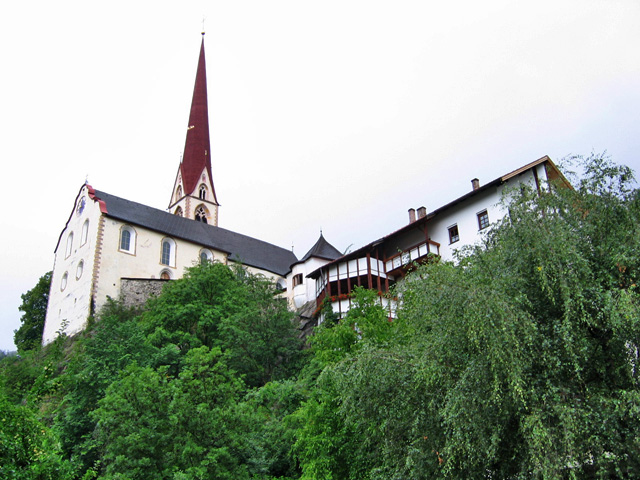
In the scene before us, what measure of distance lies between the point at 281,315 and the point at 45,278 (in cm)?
2911

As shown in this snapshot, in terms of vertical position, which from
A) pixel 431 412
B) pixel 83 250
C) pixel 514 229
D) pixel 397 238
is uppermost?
pixel 83 250

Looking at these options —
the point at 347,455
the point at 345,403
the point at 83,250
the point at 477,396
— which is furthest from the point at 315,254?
the point at 477,396

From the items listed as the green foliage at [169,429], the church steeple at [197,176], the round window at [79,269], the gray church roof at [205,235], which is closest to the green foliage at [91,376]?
the green foliage at [169,429]

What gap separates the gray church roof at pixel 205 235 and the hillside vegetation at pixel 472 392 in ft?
86.2

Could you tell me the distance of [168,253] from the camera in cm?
4528

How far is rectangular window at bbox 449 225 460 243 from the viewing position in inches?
1208

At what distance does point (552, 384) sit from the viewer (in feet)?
36.4

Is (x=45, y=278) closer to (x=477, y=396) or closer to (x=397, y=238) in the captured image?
(x=397, y=238)

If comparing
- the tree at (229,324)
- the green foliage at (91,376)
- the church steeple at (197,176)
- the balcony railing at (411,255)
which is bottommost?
the green foliage at (91,376)

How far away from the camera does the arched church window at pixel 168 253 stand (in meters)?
44.8

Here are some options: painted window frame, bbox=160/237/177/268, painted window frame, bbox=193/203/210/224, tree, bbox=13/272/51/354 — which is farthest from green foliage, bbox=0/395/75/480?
painted window frame, bbox=193/203/210/224

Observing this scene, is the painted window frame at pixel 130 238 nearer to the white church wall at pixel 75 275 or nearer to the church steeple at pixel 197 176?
the white church wall at pixel 75 275

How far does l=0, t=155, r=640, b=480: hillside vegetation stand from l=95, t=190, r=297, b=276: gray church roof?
2627 cm

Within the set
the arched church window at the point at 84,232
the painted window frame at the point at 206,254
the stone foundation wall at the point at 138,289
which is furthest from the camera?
the painted window frame at the point at 206,254
